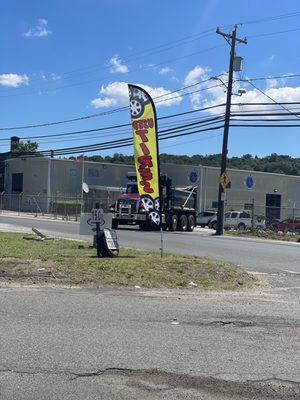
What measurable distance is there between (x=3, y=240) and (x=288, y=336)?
11.4 m

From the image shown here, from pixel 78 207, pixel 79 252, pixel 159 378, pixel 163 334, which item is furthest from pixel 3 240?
pixel 78 207

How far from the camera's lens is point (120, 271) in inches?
Result: 433

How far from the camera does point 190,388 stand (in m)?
4.84

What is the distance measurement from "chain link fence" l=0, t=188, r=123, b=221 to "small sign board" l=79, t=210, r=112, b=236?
3508cm

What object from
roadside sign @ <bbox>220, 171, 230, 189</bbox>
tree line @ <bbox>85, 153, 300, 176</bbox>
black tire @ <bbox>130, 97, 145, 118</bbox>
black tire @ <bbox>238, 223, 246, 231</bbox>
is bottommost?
black tire @ <bbox>238, 223, 246, 231</bbox>

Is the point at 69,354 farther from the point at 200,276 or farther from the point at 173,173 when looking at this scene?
the point at 173,173

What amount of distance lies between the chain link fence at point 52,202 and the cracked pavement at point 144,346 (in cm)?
4197

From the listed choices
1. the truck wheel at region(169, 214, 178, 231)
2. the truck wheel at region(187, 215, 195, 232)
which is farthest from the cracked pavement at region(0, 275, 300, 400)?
the truck wheel at region(187, 215, 195, 232)

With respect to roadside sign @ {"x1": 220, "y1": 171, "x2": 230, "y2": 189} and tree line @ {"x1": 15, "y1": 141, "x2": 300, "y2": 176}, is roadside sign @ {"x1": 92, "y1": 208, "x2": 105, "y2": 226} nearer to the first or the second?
roadside sign @ {"x1": 220, "y1": 171, "x2": 230, "y2": 189}

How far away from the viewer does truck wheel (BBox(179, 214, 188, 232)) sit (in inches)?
1351

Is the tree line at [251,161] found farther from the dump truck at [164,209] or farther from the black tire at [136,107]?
the black tire at [136,107]

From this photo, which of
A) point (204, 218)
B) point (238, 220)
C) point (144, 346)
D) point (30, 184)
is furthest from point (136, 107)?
point (30, 184)

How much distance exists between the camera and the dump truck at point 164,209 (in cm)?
3138

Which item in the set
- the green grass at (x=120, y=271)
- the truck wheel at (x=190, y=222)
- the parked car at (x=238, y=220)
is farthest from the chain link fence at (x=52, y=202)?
the green grass at (x=120, y=271)
